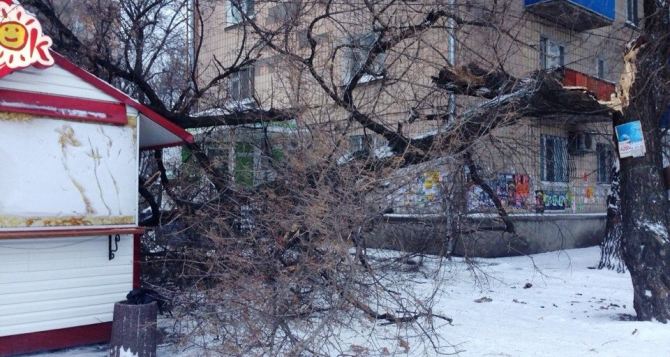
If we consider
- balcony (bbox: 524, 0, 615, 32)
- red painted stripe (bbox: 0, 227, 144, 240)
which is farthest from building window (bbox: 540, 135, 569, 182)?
red painted stripe (bbox: 0, 227, 144, 240)

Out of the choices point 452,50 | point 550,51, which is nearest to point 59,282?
point 452,50

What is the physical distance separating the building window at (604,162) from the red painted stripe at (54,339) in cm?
1281

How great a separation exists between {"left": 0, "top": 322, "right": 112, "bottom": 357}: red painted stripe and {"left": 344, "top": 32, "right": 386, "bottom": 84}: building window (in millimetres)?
4688

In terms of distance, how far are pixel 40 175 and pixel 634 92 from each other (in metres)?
6.73

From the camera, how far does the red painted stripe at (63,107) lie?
587 centimetres

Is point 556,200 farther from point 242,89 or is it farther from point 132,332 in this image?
point 132,332

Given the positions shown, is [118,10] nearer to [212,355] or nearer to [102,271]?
[102,271]

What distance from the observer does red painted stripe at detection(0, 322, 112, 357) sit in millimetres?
5926

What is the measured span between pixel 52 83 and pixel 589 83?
11.0 metres

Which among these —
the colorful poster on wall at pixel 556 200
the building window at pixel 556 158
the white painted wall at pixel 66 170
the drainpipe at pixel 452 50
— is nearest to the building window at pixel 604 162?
the building window at pixel 556 158

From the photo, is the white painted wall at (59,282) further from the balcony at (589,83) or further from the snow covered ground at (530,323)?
the balcony at (589,83)

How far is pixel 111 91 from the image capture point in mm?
6652

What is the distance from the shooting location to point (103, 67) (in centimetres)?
992

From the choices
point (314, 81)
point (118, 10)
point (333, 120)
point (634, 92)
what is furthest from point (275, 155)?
point (118, 10)
